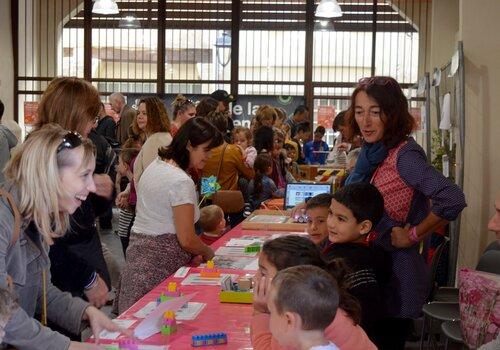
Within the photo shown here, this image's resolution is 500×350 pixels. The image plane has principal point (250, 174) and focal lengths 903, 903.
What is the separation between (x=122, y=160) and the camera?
24.1 feet

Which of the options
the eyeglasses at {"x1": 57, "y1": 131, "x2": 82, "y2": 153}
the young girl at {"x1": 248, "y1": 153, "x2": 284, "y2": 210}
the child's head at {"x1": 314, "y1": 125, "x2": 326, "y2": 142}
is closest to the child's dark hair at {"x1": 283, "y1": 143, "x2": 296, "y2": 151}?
the young girl at {"x1": 248, "y1": 153, "x2": 284, "y2": 210}

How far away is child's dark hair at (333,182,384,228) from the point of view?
3482mm

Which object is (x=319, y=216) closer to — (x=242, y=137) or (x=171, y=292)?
(x=171, y=292)

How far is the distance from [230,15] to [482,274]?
37.7ft

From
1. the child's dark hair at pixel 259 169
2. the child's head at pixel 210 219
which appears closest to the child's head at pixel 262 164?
the child's dark hair at pixel 259 169

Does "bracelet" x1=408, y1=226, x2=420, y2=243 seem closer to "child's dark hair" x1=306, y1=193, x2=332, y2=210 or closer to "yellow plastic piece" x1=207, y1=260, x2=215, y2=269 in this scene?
"child's dark hair" x1=306, y1=193, x2=332, y2=210

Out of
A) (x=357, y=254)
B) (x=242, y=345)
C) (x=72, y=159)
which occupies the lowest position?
(x=242, y=345)

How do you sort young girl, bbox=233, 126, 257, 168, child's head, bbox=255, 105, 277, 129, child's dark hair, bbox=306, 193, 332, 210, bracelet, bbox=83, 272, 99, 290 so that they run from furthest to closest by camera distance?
1. child's head, bbox=255, 105, 277, 129
2. young girl, bbox=233, 126, 257, 168
3. child's dark hair, bbox=306, 193, 332, 210
4. bracelet, bbox=83, 272, 99, 290

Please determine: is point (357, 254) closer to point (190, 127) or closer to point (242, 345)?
point (242, 345)

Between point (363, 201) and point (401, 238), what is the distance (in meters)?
0.25

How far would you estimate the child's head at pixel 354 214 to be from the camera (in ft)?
11.4

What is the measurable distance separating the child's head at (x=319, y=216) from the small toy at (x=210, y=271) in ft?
1.63

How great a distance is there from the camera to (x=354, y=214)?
11.4 feet

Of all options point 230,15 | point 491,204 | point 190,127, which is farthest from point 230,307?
point 230,15
